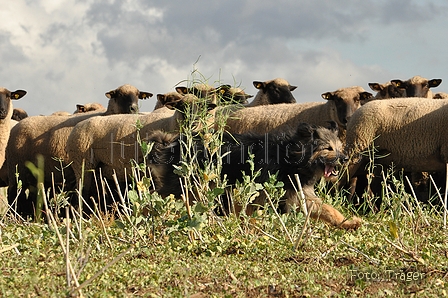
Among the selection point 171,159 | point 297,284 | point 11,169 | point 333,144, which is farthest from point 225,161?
point 11,169

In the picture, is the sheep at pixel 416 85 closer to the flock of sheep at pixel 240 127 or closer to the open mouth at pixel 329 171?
the flock of sheep at pixel 240 127

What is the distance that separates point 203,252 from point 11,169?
992cm

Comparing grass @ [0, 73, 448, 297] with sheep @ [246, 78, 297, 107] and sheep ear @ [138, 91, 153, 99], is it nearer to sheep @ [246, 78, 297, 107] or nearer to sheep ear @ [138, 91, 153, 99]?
sheep @ [246, 78, 297, 107]

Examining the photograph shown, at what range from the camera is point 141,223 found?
6016mm

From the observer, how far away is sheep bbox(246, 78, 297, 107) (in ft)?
53.5

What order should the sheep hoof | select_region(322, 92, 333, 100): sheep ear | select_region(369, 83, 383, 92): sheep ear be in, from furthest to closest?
select_region(369, 83, 383, 92): sheep ear < select_region(322, 92, 333, 100): sheep ear < the sheep hoof

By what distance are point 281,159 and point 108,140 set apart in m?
6.15

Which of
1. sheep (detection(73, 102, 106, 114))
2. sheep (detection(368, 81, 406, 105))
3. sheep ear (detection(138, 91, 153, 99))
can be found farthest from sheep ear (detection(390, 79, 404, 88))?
sheep (detection(73, 102, 106, 114))

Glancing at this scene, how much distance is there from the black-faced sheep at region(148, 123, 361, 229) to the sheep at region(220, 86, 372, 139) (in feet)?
14.1

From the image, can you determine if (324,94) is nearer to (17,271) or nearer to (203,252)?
(203,252)

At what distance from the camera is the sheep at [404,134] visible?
11195mm

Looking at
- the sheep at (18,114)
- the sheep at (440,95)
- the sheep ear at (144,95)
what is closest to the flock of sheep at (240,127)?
the sheep ear at (144,95)

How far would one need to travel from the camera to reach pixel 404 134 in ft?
37.1

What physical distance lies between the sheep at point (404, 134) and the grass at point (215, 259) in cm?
474
